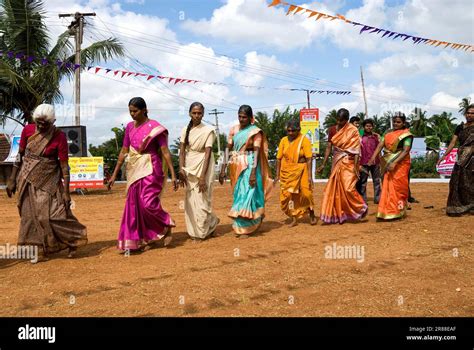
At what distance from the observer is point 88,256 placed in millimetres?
5961

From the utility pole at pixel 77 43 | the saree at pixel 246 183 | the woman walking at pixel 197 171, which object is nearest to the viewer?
the woman walking at pixel 197 171

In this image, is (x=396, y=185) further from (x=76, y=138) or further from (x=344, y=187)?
(x=76, y=138)

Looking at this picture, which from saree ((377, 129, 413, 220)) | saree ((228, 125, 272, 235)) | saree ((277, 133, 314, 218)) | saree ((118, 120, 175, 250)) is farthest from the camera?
saree ((377, 129, 413, 220))

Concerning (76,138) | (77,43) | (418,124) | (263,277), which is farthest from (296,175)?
(418,124)

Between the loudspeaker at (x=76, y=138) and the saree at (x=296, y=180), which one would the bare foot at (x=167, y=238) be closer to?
the saree at (x=296, y=180)

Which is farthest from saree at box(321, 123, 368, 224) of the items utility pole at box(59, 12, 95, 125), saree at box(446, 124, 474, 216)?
utility pole at box(59, 12, 95, 125)

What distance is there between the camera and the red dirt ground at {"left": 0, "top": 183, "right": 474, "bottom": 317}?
12.4ft

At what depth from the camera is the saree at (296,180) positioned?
25.1 ft

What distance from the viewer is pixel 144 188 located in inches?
240

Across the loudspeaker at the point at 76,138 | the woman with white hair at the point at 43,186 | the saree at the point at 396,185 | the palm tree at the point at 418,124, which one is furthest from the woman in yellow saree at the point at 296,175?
the palm tree at the point at 418,124

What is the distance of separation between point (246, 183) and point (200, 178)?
2.63 ft

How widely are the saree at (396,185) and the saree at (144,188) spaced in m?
3.70

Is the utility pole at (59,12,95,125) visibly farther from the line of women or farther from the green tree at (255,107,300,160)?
the green tree at (255,107,300,160)

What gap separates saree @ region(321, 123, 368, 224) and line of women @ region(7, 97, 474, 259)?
0.6 inches
